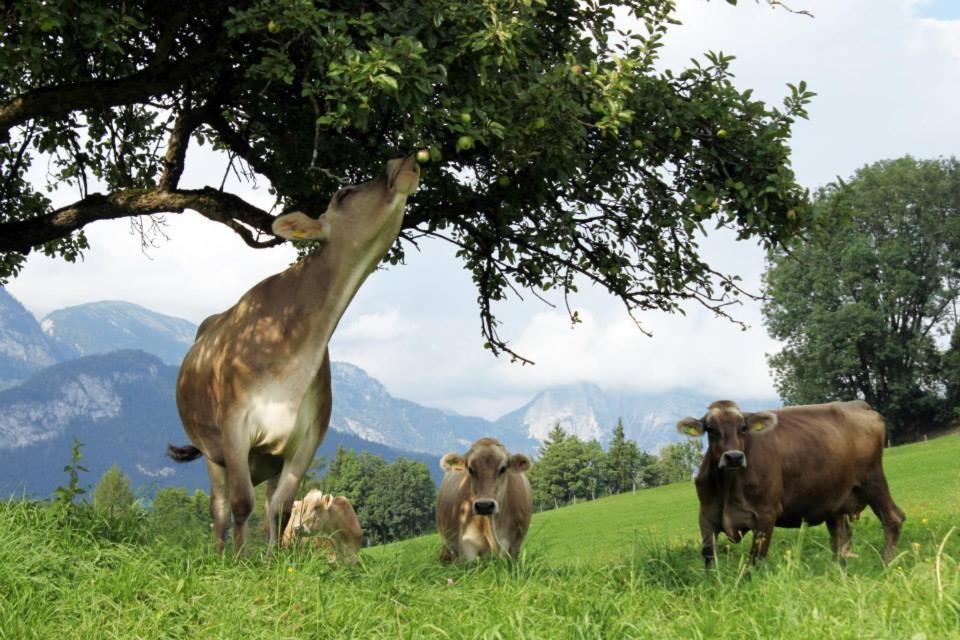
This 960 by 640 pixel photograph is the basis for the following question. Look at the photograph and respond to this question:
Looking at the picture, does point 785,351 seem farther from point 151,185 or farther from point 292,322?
point 292,322

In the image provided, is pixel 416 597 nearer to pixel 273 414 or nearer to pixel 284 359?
pixel 273 414

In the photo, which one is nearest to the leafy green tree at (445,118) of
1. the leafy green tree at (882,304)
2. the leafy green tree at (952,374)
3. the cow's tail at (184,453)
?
the cow's tail at (184,453)

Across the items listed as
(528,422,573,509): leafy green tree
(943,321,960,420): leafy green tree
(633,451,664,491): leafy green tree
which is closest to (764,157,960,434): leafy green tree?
(943,321,960,420): leafy green tree

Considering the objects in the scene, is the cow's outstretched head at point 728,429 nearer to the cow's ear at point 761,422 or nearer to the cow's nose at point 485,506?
the cow's ear at point 761,422

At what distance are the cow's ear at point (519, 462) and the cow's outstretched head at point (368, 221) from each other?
152 inches

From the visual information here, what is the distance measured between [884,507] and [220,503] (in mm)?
8332

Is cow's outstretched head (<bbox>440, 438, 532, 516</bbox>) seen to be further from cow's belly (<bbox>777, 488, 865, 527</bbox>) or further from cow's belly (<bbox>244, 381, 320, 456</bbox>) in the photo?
cow's belly (<bbox>777, 488, 865, 527</bbox>)

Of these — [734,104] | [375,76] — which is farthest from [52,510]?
[734,104]

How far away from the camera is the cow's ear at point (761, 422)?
36.6 feet

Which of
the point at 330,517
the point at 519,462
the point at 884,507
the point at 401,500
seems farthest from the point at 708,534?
the point at 401,500

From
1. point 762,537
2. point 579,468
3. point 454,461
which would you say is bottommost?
point 579,468

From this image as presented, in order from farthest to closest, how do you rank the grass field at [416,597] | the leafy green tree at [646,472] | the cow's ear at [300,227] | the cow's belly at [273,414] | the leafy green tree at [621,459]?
1. the leafy green tree at [646,472]
2. the leafy green tree at [621,459]
3. the cow's ear at [300,227]
4. the cow's belly at [273,414]
5. the grass field at [416,597]

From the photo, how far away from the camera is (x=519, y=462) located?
1148cm

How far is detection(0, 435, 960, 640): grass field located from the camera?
560 centimetres
